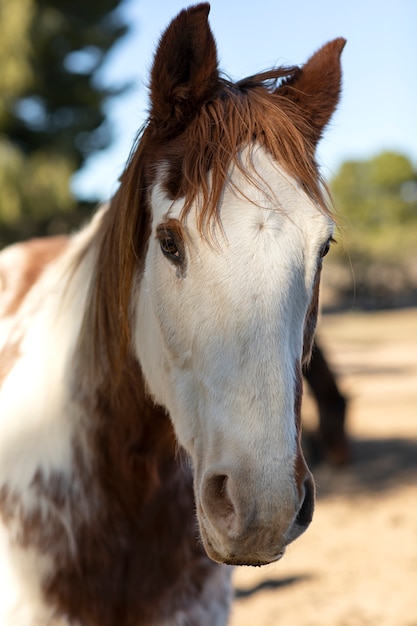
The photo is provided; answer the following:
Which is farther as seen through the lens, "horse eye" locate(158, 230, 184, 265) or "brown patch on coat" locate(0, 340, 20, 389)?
"brown patch on coat" locate(0, 340, 20, 389)

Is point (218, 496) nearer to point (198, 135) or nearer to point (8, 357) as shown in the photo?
point (198, 135)

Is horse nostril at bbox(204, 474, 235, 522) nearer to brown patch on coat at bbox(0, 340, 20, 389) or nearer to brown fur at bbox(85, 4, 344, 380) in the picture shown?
brown fur at bbox(85, 4, 344, 380)

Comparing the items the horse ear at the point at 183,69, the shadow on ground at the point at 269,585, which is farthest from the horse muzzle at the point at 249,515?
the shadow on ground at the point at 269,585

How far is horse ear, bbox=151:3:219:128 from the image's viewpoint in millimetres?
1586

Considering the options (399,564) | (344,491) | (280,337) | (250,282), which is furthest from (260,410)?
(344,491)

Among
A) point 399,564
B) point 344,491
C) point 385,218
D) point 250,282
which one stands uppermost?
point 250,282

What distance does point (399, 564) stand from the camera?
14.8 feet

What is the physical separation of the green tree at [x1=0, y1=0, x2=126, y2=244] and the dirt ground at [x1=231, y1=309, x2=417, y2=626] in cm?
614

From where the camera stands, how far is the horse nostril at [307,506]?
4.44ft

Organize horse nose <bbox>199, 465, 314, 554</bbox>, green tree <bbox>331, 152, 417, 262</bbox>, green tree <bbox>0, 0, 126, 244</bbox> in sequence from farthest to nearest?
green tree <bbox>331, 152, 417, 262</bbox> < green tree <bbox>0, 0, 126, 244</bbox> < horse nose <bbox>199, 465, 314, 554</bbox>

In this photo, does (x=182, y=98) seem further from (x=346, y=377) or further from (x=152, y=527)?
(x=346, y=377)

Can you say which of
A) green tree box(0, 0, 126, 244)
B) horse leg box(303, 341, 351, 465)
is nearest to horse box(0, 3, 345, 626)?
horse leg box(303, 341, 351, 465)

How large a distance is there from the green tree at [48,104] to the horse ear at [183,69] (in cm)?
988

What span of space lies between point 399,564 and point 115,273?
3525mm
